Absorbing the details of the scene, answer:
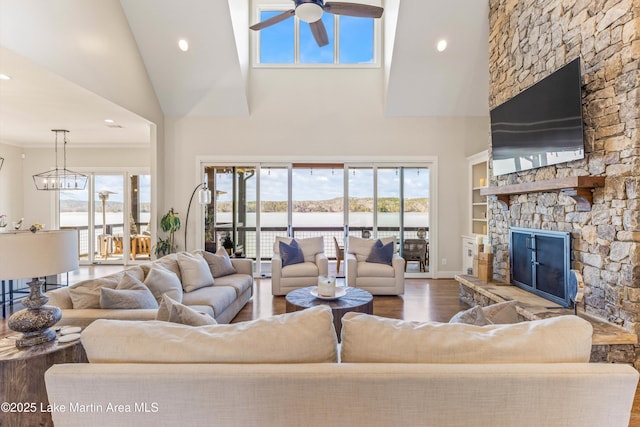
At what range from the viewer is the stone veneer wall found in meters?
2.53

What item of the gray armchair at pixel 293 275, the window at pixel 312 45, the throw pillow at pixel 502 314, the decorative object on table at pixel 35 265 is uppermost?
the window at pixel 312 45

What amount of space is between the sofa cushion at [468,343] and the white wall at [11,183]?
29.5 ft

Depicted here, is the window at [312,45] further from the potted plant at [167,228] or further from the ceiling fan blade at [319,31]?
the potted plant at [167,228]

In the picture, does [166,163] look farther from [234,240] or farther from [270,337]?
[270,337]

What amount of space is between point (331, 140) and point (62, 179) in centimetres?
569

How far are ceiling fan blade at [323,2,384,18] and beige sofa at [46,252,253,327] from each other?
10.7 ft

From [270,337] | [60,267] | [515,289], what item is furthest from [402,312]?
[60,267]

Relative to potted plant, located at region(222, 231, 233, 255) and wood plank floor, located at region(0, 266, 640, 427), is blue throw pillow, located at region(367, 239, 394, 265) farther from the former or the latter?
potted plant, located at region(222, 231, 233, 255)

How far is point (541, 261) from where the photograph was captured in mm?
3545

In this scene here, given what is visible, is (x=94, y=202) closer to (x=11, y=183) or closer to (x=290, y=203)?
(x=11, y=183)

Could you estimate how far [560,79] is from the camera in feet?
9.92

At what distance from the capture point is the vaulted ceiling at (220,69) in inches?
187

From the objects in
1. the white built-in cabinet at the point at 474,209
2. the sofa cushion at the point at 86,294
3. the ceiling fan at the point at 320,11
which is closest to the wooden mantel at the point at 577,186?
the ceiling fan at the point at 320,11

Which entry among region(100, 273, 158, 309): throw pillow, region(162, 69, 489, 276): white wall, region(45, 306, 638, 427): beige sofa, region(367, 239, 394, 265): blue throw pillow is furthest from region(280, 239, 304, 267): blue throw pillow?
region(45, 306, 638, 427): beige sofa
